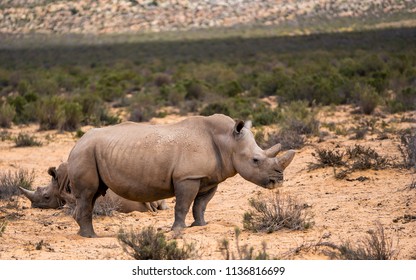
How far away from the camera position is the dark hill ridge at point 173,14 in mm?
41938

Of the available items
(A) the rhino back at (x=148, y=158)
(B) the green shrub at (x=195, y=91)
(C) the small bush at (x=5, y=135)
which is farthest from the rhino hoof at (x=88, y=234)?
(B) the green shrub at (x=195, y=91)

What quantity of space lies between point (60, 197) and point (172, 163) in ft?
10.0

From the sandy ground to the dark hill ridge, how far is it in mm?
25923

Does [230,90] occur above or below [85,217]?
below

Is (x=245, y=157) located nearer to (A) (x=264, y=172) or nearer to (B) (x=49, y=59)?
(A) (x=264, y=172)

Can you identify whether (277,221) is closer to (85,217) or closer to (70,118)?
(85,217)

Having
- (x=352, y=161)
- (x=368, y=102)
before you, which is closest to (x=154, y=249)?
(x=352, y=161)

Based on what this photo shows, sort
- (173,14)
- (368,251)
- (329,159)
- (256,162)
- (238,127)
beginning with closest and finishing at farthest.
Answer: (368,251)
(256,162)
(238,127)
(329,159)
(173,14)

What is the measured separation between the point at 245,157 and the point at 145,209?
10.0 feet

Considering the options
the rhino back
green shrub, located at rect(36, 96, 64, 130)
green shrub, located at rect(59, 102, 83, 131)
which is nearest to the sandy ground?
the rhino back

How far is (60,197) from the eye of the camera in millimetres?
12328

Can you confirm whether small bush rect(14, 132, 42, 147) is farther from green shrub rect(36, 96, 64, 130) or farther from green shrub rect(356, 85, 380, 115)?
green shrub rect(356, 85, 380, 115)
